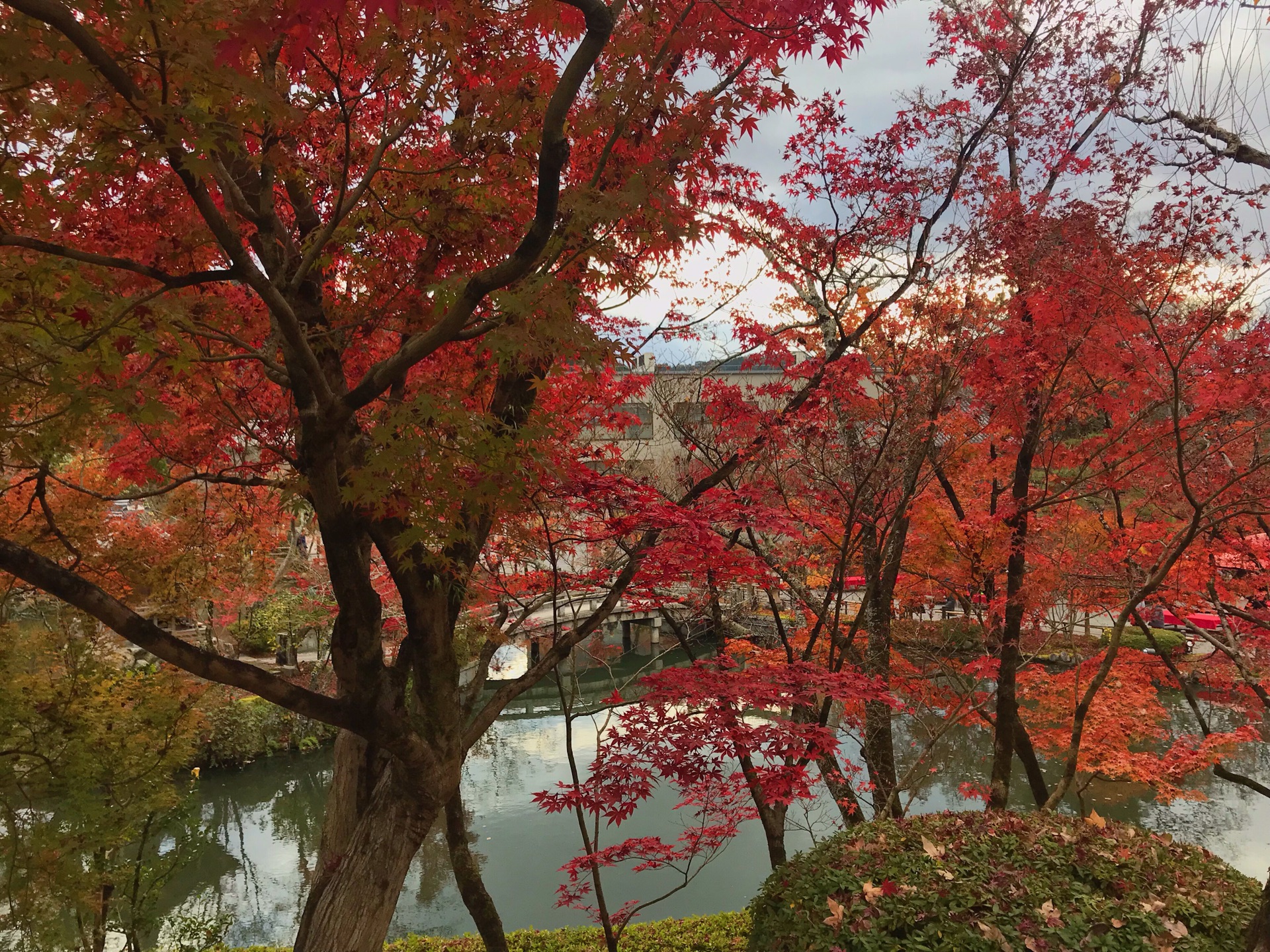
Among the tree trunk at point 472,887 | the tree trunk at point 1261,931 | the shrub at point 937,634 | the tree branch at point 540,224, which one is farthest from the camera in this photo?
the shrub at point 937,634

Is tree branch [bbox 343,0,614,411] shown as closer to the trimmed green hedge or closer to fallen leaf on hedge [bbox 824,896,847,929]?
fallen leaf on hedge [bbox 824,896,847,929]

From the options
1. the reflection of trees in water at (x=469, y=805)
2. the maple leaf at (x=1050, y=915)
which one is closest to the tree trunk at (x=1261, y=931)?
the maple leaf at (x=1050, y=915)

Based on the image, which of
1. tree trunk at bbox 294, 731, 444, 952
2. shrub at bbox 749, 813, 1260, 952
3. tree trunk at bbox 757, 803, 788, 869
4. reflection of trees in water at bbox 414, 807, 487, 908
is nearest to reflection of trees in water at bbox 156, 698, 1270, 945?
reflection of trees in water at bbox 414, 807, 487, 908

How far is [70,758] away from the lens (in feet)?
19.7

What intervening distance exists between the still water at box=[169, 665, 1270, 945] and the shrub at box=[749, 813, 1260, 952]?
3038 mm

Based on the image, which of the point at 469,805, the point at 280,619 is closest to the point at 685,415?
the point at 469,805

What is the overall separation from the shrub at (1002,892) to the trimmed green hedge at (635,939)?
9.68ft

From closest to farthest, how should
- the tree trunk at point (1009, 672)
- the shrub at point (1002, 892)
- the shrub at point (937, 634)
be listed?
the shrub at point (1002, 892), the tree trunk at point (1009, 672), the shrub at point (937, 634)

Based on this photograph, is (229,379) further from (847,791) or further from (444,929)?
(444,929)

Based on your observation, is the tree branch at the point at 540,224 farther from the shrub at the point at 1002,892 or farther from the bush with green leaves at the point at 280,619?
the bush with green leaves at the point at 280,619

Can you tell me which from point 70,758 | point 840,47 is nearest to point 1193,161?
point 840,47

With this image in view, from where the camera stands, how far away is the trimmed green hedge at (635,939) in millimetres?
7293

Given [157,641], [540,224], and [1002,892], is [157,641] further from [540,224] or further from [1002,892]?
[1002,892]

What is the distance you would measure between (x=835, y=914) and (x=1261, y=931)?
6.08 feet
